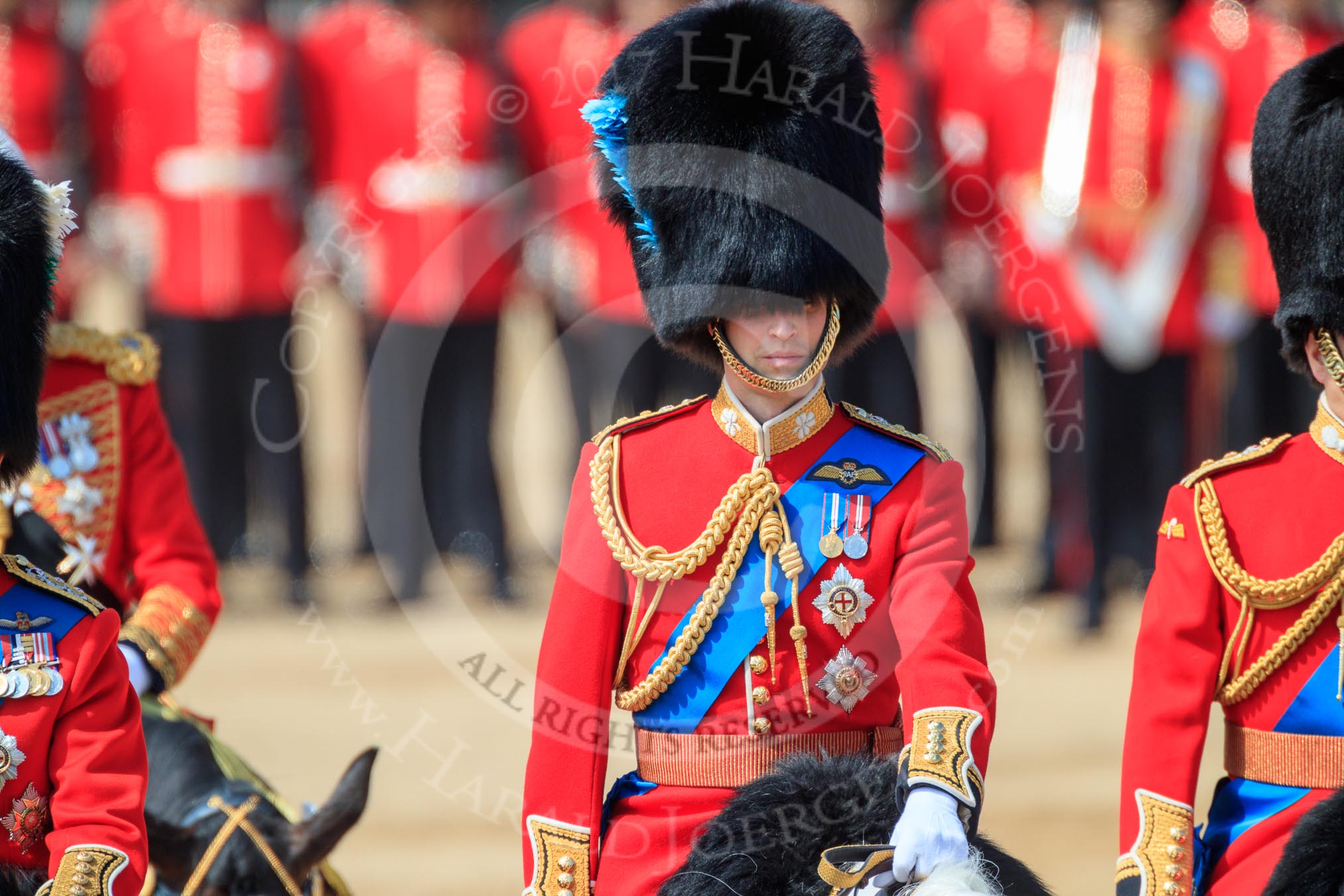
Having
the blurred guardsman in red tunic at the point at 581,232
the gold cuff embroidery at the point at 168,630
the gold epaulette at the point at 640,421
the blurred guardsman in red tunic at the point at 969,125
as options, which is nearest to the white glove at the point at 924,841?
the gold epaulette at the point at 640,421

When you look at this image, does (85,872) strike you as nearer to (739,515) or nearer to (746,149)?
(739,515)

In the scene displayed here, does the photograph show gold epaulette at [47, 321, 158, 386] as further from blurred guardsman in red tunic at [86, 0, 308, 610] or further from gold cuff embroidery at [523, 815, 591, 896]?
blurred guardsman in red tunic at [86, 0, 308, 610]

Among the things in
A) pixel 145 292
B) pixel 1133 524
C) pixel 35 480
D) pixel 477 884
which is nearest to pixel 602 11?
pixel 145 292

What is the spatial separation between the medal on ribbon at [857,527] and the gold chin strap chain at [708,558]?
0.06 metres

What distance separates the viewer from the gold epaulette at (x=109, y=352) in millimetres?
3379

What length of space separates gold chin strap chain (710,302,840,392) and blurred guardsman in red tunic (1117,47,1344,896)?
476 mm

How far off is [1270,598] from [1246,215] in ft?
14.3

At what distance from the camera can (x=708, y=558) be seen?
8.80 ft

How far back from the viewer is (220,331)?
7.43 meters

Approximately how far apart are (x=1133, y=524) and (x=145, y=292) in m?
3.48

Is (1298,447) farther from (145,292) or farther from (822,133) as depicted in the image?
(145,292)

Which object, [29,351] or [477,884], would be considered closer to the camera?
[29,351]

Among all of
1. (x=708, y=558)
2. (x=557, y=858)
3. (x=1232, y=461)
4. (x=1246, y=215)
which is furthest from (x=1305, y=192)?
(x=1246, y=215)

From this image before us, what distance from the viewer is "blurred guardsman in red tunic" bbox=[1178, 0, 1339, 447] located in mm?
6680
